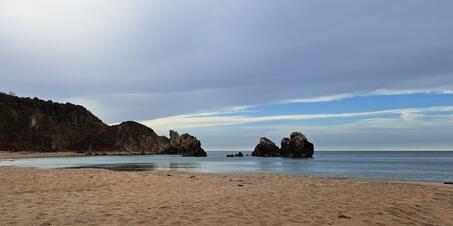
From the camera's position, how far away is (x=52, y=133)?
177m

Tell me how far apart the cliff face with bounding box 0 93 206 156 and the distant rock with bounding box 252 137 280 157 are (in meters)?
20.8

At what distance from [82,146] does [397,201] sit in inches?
7252

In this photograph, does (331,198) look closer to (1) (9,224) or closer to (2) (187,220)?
(2) (187,220)

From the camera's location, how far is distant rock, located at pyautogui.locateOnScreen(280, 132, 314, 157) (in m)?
130

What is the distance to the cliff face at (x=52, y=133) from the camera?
157 m

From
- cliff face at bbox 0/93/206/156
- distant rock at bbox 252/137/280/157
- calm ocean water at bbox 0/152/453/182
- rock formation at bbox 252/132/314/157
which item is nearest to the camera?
calm ocean water at bbox 0/152/453/182

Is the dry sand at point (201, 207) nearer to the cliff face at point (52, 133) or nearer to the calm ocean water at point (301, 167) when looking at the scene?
the calm ocean water at point (301, 167)

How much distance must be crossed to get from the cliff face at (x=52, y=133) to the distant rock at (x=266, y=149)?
20.8m

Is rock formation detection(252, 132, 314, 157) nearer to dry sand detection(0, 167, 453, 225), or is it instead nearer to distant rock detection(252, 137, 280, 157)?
distant rock detection(252, 137, 280, 157)

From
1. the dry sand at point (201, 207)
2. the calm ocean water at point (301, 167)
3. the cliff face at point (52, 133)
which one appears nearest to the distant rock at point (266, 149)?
the cliff face at point (52, 133)

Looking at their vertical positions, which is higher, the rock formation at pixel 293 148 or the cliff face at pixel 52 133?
the cliff face at pixel 52 133

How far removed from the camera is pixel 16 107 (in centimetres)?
17338

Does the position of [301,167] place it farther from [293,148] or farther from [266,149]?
[266,149]

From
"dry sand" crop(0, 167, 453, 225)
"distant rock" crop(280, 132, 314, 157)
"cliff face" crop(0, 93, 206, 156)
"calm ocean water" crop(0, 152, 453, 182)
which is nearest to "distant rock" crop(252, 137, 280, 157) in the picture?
"distant rock" crop(280, 132, 314, 157)
